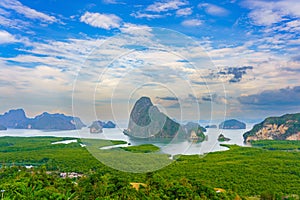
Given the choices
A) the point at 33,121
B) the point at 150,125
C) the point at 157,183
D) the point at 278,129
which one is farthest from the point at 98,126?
the point at 33,121

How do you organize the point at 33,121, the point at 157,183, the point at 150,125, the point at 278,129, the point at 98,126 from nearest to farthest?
the point at 150,125
the point at 98,126
the point at 157,183
the point at 278,129
the point at 33,121

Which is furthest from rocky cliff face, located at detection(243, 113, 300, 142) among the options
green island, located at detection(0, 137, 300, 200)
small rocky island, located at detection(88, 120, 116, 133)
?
small rocky island, located at detection(88, 120, 116, 133)

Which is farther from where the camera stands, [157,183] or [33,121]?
[33,121]

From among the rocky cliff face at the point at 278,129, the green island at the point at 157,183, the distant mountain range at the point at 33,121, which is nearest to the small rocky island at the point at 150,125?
the green island at the point at 157,183

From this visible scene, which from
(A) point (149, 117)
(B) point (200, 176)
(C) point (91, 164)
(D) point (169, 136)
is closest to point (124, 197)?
(D) point (169, 136)

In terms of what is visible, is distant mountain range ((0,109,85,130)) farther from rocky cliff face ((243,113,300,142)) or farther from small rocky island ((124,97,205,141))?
small rocky island ((124,97,205,141))

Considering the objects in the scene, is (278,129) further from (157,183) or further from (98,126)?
(98,126)
